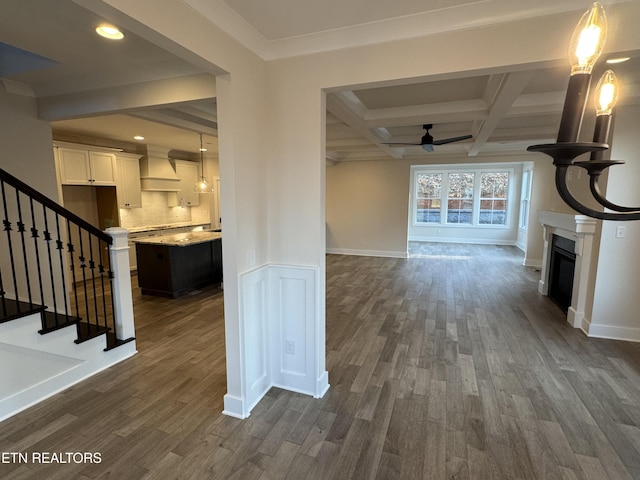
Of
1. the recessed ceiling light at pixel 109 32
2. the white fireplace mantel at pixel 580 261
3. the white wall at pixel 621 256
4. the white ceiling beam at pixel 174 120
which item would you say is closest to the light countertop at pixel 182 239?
the white ceiling beam at pixel 174 120

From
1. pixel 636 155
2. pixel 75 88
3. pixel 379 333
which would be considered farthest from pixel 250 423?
pixel 636 155

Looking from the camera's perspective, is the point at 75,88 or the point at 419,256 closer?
the point at 75,88

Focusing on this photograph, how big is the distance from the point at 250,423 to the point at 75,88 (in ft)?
11.6

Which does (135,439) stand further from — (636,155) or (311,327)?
(636,155)

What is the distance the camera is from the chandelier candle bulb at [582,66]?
0.85m

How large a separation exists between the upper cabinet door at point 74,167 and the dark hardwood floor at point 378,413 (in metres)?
3.20

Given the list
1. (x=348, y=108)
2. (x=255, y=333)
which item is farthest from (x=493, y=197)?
(x=255, y=333)

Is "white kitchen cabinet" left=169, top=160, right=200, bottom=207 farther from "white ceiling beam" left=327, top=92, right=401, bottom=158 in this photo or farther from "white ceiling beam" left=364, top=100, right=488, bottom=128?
"white ceiling beam" left=364, top=100, right=488, bottom=128

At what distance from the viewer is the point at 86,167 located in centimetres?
560

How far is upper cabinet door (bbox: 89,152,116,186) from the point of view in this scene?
5.71m

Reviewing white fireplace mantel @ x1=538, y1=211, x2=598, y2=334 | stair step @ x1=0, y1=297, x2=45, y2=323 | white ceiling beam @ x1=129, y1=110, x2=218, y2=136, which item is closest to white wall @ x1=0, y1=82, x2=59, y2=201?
white ceiling beam @ x1=129, y1=110, x2=218, y2=136

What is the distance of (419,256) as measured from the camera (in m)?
8.43

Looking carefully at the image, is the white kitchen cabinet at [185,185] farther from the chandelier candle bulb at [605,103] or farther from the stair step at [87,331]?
the chandelier candle bulb at [605,103]

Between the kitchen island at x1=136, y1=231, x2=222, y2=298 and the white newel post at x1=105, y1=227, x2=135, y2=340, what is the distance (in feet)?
5.54
